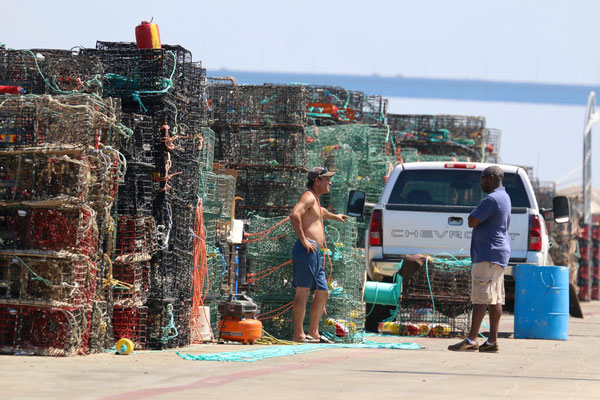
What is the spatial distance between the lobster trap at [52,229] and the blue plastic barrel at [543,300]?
595cm

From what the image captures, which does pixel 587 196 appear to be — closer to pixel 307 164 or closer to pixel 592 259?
pixel 592 259

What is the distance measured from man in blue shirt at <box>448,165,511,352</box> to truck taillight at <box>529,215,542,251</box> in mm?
2410

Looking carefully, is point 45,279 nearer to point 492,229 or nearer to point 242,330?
point 242,330

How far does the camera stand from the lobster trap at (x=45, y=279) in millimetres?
8516

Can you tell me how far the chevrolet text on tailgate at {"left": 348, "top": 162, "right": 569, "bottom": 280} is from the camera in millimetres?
13273

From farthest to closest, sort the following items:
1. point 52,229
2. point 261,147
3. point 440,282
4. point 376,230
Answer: point 261,147, point 376,230, point 440,282, point 52,229

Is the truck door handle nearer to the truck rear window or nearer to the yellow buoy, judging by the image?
the truck rear window

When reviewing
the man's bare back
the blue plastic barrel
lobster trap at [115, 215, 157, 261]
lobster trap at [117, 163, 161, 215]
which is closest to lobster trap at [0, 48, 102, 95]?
lobster trap at [117, 163, 161, 215]

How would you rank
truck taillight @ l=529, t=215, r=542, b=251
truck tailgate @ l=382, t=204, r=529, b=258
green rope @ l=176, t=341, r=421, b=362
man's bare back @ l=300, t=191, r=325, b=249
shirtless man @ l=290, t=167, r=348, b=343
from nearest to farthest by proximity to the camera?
green rope @ l=176, t=341, r=421, b=362 → shirtless man @ l=290, t=167, r=348, b=343 → man's bare back @ l=300, t=191, r=325, b=249 → truck taillight @ l=529, t=215, r=542, b=251 → truck tailgate @ l=382, t=204, r=529, b=258

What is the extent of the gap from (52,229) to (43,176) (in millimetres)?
439

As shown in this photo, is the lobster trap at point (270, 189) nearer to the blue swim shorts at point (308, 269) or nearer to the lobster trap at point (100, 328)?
the blue swim shorts at point (308, 269)

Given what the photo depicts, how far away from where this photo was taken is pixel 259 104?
49.0 feet

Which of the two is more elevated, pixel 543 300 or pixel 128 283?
pixel 128 283

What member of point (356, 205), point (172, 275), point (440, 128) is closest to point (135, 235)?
point (172, 275)
